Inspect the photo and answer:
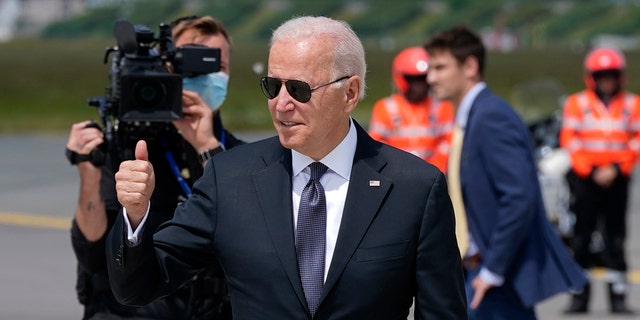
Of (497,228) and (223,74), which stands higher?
(223,74)

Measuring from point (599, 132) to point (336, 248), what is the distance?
24.3ft

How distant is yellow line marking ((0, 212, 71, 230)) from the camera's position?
15477 mm

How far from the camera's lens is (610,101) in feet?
34.5

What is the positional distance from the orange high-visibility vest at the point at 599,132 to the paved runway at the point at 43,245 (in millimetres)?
1115

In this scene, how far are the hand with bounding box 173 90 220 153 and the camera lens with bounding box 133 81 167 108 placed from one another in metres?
0.13

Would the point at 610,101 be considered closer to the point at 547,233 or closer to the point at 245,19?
the point at 547,233

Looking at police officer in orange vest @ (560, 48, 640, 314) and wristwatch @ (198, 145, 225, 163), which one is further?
police officer in orange vest @ (560, 48, 640, 314)

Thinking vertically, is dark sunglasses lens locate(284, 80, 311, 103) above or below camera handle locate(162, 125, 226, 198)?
above

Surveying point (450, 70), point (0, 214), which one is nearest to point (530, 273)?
point (450, 70)

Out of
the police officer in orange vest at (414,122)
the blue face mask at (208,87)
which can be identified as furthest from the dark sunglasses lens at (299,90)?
the police officer in orange vest at (414,122)

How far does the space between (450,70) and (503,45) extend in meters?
141

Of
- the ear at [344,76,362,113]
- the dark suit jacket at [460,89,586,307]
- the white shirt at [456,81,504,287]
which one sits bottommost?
the dark suit jacket at [460,89,586,307]

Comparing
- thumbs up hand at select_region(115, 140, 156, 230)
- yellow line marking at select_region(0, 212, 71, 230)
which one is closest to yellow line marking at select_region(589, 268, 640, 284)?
yellow line marking at select_region(0, 212, 71, 230)

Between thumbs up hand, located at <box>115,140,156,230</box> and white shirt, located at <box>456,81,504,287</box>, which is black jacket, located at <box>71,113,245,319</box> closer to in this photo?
thumbs up hand, located at <box>115,140,156,230</box>
